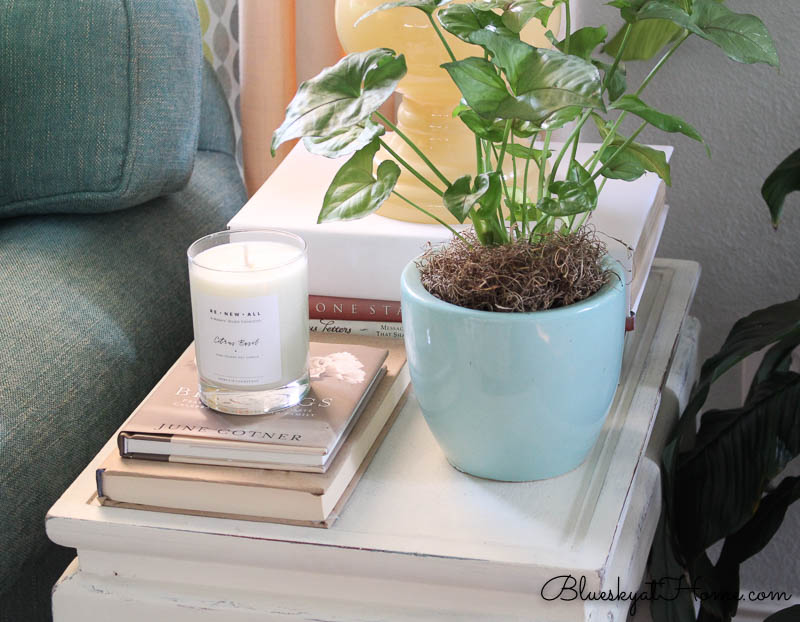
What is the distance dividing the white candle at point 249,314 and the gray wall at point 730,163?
1.84 ft

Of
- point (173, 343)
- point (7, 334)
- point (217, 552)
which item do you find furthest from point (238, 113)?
point (217, 552)

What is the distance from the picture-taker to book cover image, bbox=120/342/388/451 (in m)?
0.60

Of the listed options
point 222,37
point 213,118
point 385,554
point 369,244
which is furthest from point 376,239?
point 222,37

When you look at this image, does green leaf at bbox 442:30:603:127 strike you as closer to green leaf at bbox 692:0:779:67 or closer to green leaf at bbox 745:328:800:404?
green leaf at bbox 692:0:779:67

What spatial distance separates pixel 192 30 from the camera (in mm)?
958

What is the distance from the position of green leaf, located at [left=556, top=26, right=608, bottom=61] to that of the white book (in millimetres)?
166

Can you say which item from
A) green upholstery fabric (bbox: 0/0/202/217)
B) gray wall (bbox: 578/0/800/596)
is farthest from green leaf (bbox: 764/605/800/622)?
green upholstery fabric (bbox: 0/0/202/217)

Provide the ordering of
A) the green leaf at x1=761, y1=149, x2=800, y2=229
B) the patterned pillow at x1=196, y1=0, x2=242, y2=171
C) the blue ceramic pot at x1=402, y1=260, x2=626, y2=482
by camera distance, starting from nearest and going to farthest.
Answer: the blue ceramic pot at x1=402, y1=260, x2=626, y2=482 < the green leaf at x1=761, y1=149, x2=800, y2=229 < the patterned pillow at x1=196, y1=0, x2=242, y2=171

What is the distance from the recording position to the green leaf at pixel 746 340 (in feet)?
2.61

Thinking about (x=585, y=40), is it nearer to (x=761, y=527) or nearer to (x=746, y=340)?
(x=746, y=340)

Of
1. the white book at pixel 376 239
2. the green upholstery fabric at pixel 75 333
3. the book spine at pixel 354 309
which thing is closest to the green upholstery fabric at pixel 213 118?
the green upholstery fabric at pixel 75 333

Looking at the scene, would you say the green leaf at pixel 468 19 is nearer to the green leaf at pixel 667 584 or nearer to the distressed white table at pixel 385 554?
the distressed white table at pixel 385 554

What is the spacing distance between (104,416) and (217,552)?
28 cm

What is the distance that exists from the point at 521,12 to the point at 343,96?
11 cm
